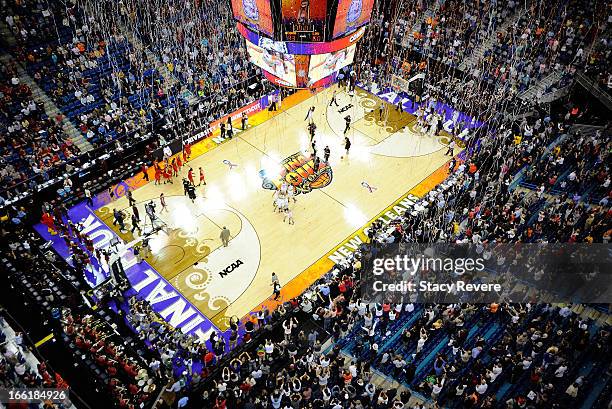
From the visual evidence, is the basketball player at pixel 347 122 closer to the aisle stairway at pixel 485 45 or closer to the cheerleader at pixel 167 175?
the aisle stairway at pixel 485 45

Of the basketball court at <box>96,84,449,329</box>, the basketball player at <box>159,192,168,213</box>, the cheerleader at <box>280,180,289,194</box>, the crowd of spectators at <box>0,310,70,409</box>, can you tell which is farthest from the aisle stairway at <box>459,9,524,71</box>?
the crowd of spectators at <box>0,310,70,409</box>

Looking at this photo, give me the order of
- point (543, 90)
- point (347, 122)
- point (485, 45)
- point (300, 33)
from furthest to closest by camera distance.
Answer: point (485, 45)
point (543, 90)
point (347, 122)
point (300, 33)

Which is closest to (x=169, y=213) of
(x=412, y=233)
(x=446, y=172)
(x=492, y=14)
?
(x=412, y=233)

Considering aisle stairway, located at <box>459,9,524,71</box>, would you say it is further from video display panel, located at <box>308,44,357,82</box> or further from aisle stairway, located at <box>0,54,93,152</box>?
aisle stairway, located at <box>0,54,93,152</box>

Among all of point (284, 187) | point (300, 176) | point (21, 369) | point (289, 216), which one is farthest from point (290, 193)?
point (21, 369)

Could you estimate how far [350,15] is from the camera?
2502 cm

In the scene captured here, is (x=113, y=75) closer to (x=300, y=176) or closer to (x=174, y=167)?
(x=174, y=167)

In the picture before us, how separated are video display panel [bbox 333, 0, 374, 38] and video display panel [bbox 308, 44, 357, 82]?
5.05 feet

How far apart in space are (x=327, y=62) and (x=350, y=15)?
9.17 ft

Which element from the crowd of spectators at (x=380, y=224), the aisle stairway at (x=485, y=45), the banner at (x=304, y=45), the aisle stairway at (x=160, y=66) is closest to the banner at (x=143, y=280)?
the crowd of spectators at (x=380, y=224)

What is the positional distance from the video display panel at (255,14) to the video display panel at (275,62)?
4.33 ft

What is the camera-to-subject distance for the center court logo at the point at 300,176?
31.0 meters

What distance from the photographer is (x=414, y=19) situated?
41.8m

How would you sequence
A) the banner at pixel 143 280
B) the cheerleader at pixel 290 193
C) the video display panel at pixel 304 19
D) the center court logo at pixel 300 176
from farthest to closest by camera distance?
the center court logo at pixel 300 176 → the cheerleader at pixel 290 193 → the banner at pixel 143 280 → the video display panel at pixel 304 19
